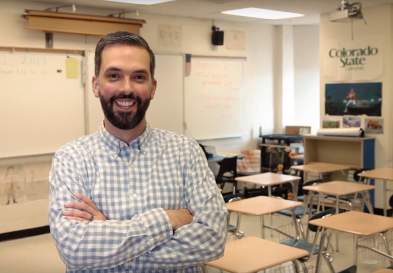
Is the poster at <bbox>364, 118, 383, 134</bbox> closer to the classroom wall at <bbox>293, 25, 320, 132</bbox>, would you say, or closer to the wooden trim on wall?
the classroom wall at <bbox>293, 25, 320, 132</bbox>

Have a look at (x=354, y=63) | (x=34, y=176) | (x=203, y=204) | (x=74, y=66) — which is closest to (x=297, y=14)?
(x=354, y=63)

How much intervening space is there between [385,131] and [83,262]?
5.73m

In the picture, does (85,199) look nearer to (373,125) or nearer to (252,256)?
(252,256)

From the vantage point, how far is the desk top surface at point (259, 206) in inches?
159

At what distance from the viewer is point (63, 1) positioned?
19.3ft

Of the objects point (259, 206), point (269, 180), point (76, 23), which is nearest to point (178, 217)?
point (259, 206)

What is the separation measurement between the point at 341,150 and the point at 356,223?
3458mm

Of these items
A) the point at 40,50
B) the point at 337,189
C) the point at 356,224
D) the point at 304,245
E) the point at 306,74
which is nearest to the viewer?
the point at 356,224

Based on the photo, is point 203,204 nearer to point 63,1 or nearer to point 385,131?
point 63,1

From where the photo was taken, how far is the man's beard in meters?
1.52

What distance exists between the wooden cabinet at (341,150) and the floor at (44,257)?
47.0 inches

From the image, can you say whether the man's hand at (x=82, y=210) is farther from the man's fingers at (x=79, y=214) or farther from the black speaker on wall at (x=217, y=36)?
the black speaker on wall at (x=217, y=36)

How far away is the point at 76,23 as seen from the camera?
600 centimetres

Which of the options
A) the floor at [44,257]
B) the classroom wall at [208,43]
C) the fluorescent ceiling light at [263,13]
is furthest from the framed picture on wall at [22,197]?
the fluorescent ceiling light at [263,13]
